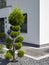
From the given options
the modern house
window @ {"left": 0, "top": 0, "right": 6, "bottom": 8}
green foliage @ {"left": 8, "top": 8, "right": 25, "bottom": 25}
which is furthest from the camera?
window @ {"left": 0, "top": 0, "right": 6, "bottom": 8}

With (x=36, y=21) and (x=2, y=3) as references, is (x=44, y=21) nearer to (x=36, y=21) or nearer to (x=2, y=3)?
(x=36, y=21)

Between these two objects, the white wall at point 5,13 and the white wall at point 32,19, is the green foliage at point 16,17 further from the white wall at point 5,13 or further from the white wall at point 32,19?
the white wall at point 5,13

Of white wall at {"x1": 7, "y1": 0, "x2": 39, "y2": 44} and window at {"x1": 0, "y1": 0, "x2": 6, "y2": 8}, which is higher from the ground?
window at {"x1": 0, "y1": 0, "x2": 6, "y2": 8}

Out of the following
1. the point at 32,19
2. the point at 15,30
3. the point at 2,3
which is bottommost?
Result: the point at 15,30

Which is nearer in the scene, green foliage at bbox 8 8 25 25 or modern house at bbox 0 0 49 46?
green foliage at bbox 8 8 25 25

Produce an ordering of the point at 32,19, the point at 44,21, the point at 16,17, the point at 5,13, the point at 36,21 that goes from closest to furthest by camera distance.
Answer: the point at 16,17
the point at 36,21
the point at 44,21
the point at 32,19
the point at 5,13

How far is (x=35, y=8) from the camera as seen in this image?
14258 mm

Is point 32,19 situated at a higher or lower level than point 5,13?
lower

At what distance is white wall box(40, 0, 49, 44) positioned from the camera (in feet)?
46.2

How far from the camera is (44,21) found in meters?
14.3


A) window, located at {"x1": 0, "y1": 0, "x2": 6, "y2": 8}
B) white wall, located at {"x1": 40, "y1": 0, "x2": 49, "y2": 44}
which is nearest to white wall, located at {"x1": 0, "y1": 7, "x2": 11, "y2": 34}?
window, located at {"x1": 0, "y1": 0, "x2": 6, "y2": 8}

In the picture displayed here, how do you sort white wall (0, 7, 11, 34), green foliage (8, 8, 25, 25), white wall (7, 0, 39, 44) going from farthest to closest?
white wall (0, 7, 11, 34) < white wall (7, 0, 39, 44) < green foliage (8, 8, 25, 25)

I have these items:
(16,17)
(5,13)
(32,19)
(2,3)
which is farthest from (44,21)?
(2,3)

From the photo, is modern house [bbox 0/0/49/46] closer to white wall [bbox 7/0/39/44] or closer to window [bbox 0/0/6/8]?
white wall [bbox 7/0/39/44]
